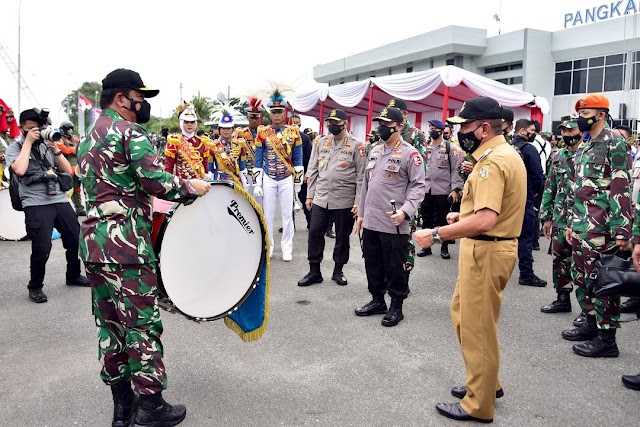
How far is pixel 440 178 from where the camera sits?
24.3ft

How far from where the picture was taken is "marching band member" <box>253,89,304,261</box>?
22.1ft

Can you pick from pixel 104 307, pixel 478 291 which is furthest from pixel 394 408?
pixel 104 307

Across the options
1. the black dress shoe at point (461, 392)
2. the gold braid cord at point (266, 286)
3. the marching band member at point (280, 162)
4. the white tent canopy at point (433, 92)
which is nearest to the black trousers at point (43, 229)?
the marching band member at point (280, 162)

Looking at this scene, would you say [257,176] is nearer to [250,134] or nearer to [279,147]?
[279,147]

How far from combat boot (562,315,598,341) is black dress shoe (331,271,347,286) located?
2413 millimetres

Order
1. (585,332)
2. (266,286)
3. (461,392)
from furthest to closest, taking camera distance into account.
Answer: (585,332)
(266,286)
(461,392)

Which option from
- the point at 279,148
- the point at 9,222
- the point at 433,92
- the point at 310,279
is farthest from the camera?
the point at 433,92

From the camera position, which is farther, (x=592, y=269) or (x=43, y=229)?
(x=43, y=229)

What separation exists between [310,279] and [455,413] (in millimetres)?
3028

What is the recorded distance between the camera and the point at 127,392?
114 inches

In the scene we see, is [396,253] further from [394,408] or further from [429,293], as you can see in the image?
[394,408]

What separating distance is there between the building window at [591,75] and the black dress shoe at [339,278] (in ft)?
93.4

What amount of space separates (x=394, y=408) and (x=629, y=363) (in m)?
2.06

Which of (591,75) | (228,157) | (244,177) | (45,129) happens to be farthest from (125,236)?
(591,75)
